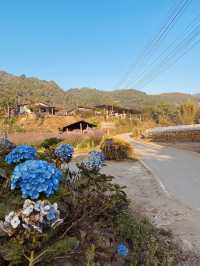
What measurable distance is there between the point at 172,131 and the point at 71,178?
16.0 m

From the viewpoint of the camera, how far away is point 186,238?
309cm

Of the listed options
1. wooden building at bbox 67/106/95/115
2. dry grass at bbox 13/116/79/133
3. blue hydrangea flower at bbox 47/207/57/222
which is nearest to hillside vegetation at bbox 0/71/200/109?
wooden building at bbox 67/106/95/115

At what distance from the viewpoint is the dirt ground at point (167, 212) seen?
293cm

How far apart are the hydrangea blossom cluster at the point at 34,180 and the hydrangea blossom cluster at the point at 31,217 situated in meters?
0.07

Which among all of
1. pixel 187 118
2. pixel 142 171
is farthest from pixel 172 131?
pixel 187 118

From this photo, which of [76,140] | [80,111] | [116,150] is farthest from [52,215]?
[80,111]

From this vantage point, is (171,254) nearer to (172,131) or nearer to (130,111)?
(172,131)

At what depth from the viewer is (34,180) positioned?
4.93 feet

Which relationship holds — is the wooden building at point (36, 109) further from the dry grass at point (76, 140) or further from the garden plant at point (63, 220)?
the garden plant at point (63, 220)

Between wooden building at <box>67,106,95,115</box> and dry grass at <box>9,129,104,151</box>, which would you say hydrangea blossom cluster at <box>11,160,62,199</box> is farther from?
wooden building at <box>67,106,95,115</box>

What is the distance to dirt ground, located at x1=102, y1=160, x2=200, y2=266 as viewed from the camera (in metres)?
2.93

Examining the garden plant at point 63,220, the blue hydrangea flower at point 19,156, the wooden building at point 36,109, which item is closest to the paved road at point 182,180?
the garden plant at point 63,220

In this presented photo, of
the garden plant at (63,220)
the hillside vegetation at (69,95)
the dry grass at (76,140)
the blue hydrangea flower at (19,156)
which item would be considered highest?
the hillside vegetation at (69,95)

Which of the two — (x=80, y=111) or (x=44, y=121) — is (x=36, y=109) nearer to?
(x=80, y=111)
